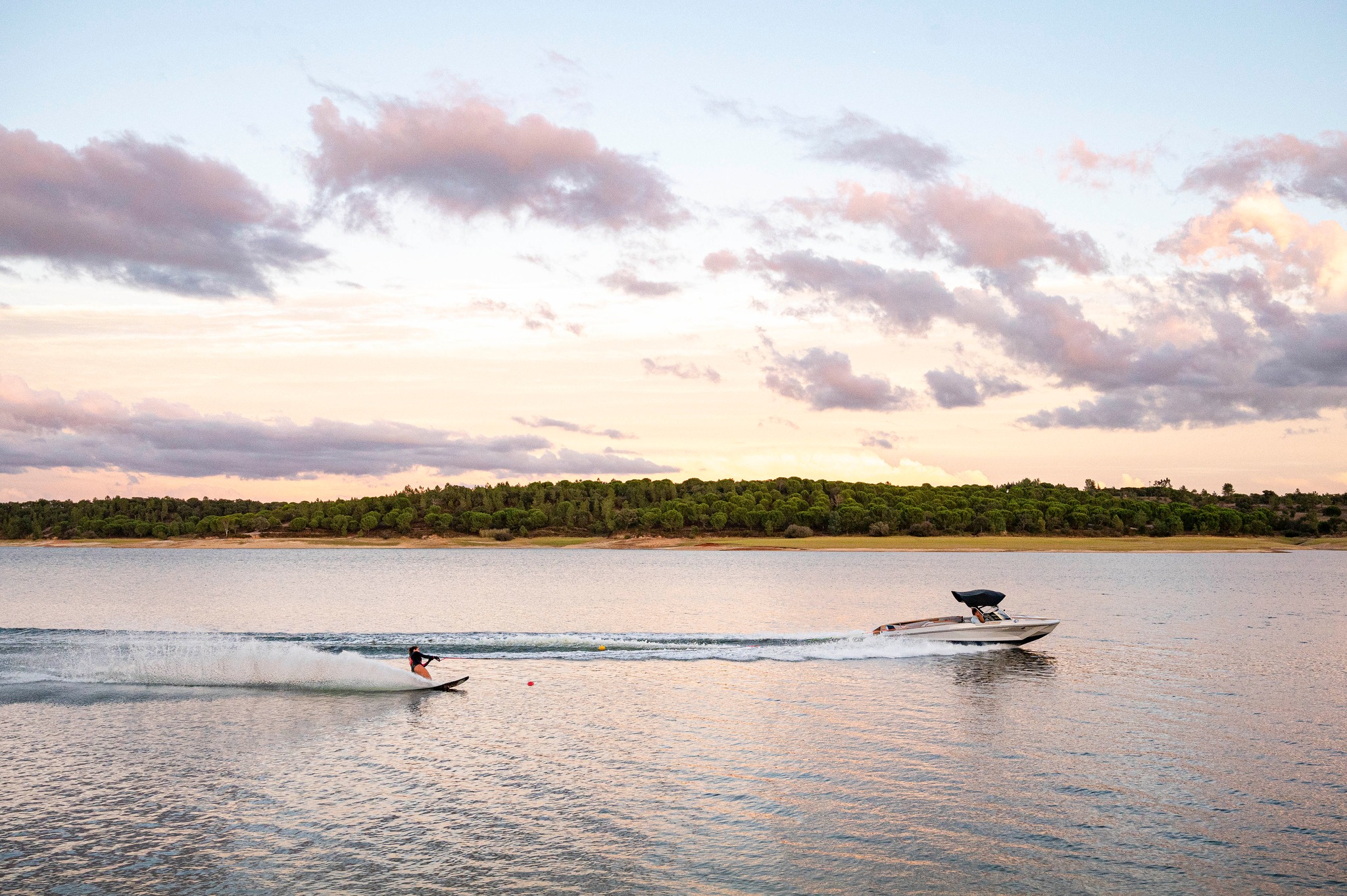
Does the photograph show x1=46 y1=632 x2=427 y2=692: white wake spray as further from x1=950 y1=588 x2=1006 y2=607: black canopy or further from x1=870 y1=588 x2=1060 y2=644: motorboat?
x1=950 y1=588 x2=1006 y2=607: black canopy

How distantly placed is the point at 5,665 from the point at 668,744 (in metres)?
37.0

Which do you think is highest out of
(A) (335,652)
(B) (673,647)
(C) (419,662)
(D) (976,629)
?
(C) (419,662)

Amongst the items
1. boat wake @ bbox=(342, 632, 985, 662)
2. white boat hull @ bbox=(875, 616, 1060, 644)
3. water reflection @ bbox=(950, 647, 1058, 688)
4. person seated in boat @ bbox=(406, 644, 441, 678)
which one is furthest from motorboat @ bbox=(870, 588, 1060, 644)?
person seated in boat @ bbox=(406, 644, 441, 678)

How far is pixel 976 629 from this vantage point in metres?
58.4

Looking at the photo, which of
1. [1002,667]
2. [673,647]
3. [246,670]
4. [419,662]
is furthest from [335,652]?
[1002,667]

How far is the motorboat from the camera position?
190ft

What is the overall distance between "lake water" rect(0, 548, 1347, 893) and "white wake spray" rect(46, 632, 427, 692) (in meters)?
0.18

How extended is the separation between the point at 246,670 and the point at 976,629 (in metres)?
40.9

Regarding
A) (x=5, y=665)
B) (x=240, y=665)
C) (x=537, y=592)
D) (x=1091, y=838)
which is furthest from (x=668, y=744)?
(x=537, y=592)

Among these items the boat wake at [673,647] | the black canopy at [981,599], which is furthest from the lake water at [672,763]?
the black canopy at [981,599]

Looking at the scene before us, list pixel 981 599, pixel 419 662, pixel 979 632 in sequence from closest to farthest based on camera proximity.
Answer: pixel 419 662 → pixel 979 632 → pixel 981 599

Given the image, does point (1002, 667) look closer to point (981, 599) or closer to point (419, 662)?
point (981, 599)

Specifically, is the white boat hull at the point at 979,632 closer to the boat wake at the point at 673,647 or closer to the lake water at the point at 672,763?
the boat wake at the point at 673,647

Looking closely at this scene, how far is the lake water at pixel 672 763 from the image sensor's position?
19875 millimetres
